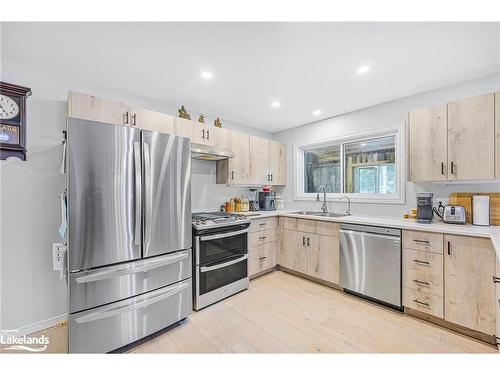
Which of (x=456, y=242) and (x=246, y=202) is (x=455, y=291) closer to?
(x=456, y=242)

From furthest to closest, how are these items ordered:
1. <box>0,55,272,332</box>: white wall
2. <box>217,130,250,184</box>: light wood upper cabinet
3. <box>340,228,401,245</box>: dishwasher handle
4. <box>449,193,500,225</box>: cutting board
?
<box>217,130,250,184</box>: light wood upper cabinet → <box>340,228,401,245</box>: dishwasher handle → <box>449,193,500,225</box>: cutting board → <box>0,55,272,332</box>: white wall

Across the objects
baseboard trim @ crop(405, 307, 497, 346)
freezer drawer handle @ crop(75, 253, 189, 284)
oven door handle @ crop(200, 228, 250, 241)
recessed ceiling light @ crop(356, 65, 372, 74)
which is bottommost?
baseboard trim @ crop(405, 307, 497, 346)

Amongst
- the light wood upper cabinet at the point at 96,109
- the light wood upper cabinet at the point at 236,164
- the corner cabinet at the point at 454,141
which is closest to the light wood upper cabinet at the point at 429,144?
the corner cabinet at the point at 454,141

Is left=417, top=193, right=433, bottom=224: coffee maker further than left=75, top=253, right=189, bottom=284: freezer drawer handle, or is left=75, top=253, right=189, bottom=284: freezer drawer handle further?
left=417, top=193, right=433, bottom=224: coffee maker

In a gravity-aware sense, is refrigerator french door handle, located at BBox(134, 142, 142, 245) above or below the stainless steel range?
above

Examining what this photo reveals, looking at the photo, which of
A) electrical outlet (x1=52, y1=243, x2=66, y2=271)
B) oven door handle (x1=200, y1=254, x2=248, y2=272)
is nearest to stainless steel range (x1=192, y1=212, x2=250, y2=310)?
oven door handle (x1=200, y1=254, x2=248, y2=272)

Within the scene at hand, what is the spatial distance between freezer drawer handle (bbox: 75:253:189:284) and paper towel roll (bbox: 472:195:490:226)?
2861mm

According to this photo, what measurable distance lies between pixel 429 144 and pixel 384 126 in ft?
2.39

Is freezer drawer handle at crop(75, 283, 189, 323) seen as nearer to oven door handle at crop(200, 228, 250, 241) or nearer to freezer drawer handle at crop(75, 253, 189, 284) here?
freezer drawer handle at crop(75, 253, 189, 284)

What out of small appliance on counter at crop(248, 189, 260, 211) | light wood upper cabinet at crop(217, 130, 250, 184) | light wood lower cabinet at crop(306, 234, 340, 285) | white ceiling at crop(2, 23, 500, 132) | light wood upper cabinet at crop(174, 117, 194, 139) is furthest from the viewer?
small appliance on counter at crop(248, 189, 260, 211)

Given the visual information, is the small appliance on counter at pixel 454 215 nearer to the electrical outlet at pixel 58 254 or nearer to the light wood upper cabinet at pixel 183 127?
the light wood upper cabinet at pixel 183 127

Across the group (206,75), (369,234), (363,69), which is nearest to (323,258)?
(369,234)

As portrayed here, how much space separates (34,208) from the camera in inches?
77.2

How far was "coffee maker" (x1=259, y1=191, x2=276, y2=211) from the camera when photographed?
3.81 metres
